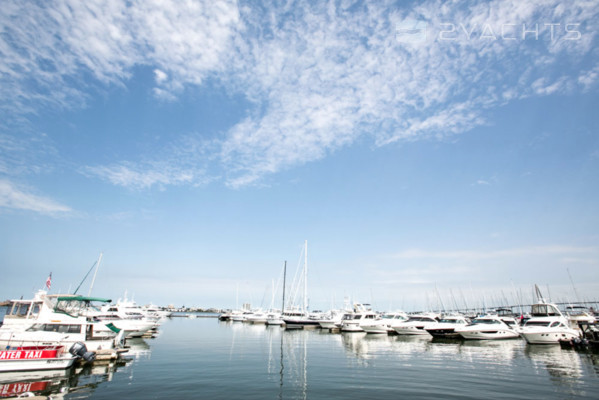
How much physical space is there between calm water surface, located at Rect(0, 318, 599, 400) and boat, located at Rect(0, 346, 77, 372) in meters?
0.54

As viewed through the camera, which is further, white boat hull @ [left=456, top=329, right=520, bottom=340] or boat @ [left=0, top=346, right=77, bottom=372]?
white boat hull @ [left=456, top=329, right=520, bottom=340]

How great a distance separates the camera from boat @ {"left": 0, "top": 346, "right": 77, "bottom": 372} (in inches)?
687

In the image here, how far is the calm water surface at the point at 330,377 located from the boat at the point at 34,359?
537 millimetres

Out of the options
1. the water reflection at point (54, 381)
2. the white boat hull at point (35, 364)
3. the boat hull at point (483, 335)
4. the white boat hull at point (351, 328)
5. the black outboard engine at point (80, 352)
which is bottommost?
the water reflection at point (54, 381)

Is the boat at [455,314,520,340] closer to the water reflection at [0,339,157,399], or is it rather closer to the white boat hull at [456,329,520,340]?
the white boat hull at [456,329,520,340]

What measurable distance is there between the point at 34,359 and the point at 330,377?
17.2m

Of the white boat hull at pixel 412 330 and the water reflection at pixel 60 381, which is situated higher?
the white boat hull at pixel 412 330

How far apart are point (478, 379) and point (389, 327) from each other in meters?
33.2

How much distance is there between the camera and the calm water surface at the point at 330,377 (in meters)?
15.4

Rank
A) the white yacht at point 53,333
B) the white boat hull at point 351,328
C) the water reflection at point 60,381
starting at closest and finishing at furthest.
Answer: the water reflection at point 60,381 < the white yacht at point 53,333 < the white boat hull at point 351,328

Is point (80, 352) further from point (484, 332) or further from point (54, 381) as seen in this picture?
point (484, 332)

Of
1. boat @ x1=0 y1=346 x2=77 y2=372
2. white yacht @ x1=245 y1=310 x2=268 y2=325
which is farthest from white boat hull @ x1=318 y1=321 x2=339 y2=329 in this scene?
boat @ x1=0 y1=346 x2=77 y2=372

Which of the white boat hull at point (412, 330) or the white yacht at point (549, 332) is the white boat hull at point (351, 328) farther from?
the white yacht at point (549, 332)

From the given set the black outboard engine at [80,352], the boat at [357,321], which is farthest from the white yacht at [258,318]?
the black outboard engine at [80,352]
